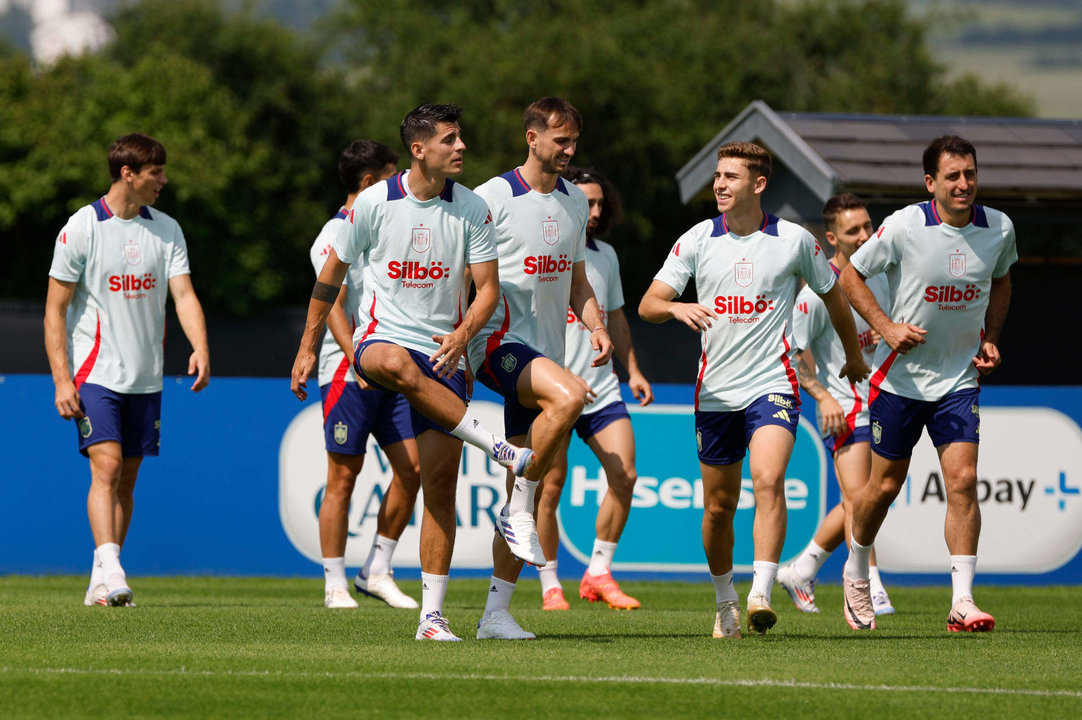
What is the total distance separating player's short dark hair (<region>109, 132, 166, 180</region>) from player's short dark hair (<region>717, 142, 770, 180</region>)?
126 inches

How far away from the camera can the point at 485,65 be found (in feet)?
162

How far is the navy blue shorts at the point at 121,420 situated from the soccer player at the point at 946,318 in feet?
12.4

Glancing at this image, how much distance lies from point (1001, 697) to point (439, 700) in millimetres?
1841

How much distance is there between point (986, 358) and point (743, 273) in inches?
54.5

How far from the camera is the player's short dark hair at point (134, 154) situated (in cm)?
870

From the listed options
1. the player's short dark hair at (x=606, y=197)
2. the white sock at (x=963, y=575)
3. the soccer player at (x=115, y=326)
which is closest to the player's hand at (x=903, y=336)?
the white sock at (x=963, y=575)

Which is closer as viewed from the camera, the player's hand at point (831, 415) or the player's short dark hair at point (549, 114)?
the player's short dark hair at point (549, 114)

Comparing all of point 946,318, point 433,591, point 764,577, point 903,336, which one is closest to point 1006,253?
point 946,318

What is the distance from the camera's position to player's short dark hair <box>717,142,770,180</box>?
7.21m

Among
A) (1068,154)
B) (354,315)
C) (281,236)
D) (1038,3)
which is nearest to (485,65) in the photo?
(281,236)

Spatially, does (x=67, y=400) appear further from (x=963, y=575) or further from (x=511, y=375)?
(x=963, y=575)

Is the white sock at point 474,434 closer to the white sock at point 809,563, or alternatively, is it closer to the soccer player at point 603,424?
the soccer player at point 603,424

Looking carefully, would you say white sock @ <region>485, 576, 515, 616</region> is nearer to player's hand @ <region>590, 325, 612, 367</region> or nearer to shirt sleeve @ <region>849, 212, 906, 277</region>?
player's hand @ <region>590, 325, 612, 367</region>

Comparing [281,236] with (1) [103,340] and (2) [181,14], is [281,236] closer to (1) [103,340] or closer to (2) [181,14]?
(2) [181,14]
